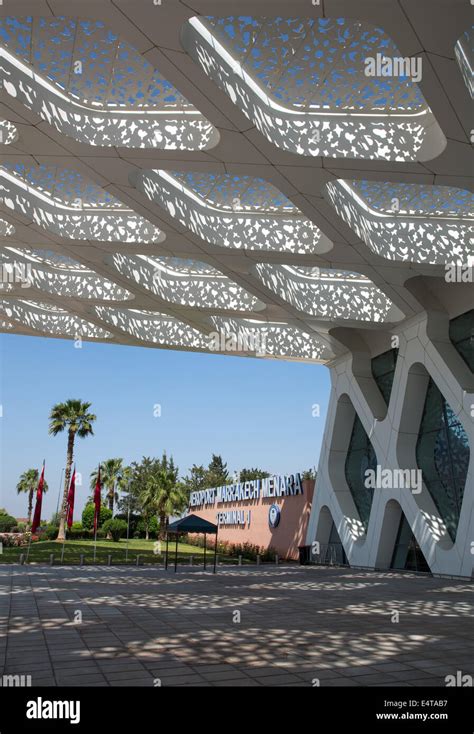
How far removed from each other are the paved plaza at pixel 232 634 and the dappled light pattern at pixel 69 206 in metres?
9.61

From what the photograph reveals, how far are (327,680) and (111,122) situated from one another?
1121 centimetres

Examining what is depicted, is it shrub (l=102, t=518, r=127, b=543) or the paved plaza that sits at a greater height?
shrub (l=102, t=518, r=127, b=543)

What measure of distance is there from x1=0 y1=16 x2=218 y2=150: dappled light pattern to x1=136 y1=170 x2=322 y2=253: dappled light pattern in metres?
3.49

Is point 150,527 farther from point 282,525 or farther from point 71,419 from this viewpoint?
point 282,525

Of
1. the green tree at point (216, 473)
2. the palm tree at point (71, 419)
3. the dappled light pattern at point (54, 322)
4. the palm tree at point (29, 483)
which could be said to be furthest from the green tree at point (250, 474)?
the dappled light pattern at point (54, 322)

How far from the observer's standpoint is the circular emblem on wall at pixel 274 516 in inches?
1403

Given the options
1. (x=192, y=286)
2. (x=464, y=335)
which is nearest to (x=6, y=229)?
(x=192, y=286)

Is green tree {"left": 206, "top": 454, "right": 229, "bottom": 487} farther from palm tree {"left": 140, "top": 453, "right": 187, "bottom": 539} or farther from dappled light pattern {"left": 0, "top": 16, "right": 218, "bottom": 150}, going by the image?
dappled light pattern {"left": 0, "top": 16, "right": 218, "bottom": 150}

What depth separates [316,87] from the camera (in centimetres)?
1230

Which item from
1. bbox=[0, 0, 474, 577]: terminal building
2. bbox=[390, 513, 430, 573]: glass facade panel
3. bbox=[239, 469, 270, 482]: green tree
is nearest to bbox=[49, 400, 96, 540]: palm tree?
bbox=[0, 0, 474, 577]: terminal building

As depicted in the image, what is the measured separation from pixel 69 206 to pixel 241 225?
16.5ft

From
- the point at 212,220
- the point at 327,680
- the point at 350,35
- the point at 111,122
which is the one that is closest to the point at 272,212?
the point at 212,220

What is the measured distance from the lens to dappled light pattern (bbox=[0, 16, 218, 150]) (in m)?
11.6

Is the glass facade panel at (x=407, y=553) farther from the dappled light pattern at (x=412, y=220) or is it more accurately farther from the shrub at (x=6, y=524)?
the shrub at (x=6, y=524)
